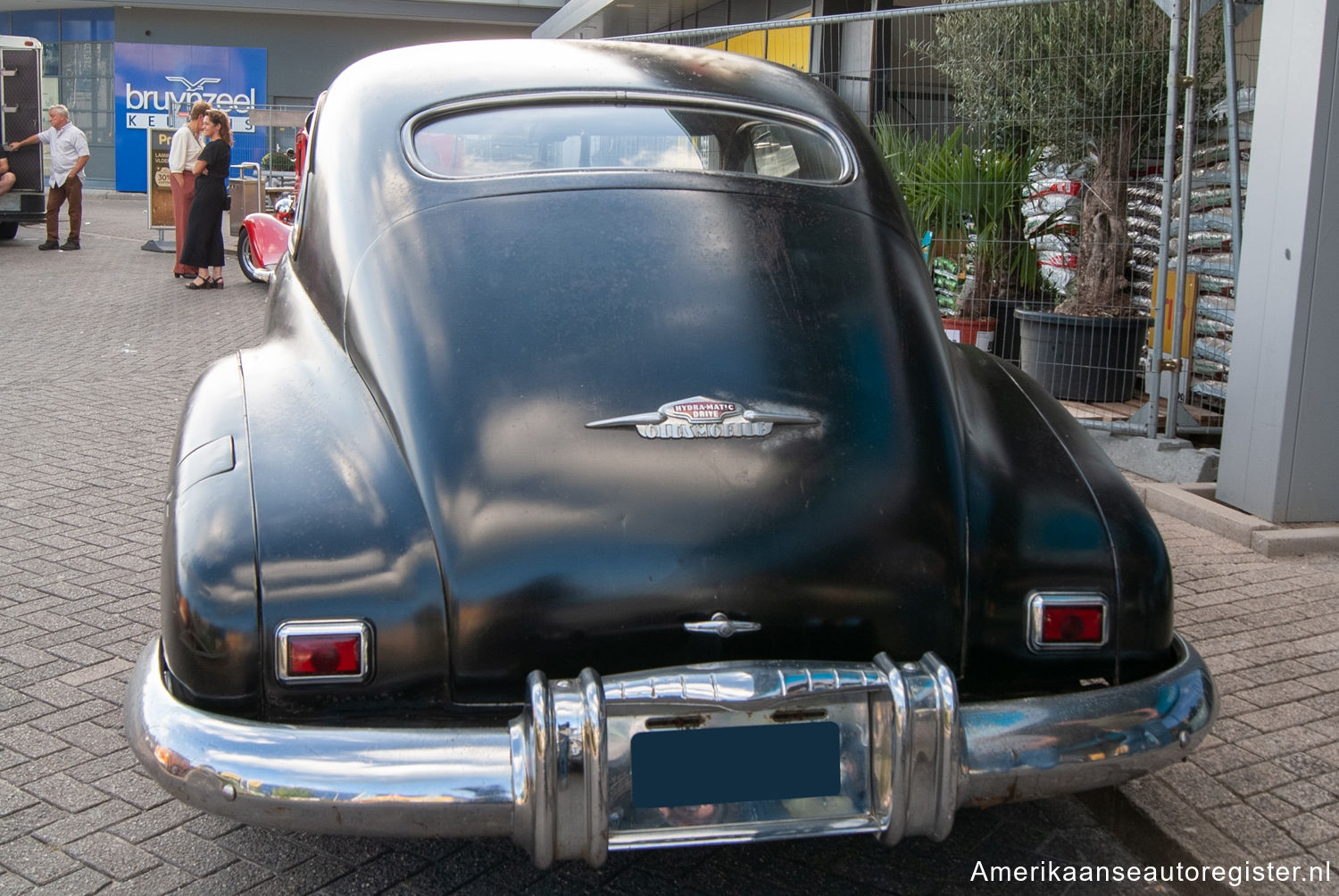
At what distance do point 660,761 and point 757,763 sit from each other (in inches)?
7.1

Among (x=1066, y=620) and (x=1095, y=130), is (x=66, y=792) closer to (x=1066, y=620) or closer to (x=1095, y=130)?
(x=1066, y=620)

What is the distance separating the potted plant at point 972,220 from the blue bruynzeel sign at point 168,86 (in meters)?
28.5

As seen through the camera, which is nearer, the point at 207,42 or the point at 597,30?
the point at 597,30

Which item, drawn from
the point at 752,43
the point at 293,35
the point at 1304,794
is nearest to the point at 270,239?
the point at 1304,794

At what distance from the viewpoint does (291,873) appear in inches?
Result: 107

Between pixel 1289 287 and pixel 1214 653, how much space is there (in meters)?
1.86

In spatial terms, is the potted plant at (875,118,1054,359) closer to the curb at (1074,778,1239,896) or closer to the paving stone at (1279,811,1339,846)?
the curb at (1074,778,1239,896)

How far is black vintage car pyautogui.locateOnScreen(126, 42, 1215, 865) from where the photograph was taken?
2.23 m

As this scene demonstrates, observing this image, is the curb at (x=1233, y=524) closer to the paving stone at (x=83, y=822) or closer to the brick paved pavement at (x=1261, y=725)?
the brick paved pavement at (x=1261, y=725)

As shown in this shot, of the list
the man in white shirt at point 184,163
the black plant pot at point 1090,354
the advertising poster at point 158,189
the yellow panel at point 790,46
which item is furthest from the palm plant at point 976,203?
the advertising poster at point 158,189

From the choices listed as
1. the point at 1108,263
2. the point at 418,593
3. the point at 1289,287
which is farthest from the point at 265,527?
the point at 1108,263

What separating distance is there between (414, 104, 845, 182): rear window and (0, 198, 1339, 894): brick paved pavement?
165 cm

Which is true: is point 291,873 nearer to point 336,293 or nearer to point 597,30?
point 336,293

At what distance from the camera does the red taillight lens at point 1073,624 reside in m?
2.57
